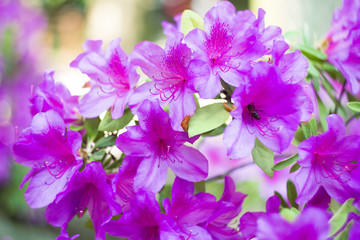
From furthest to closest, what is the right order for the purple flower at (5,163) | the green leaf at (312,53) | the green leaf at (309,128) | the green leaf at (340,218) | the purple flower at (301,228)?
the purple flower at (5,163)
the green leaf at (312,53)
the green leaf at (309,128)
the green leaf at (340,218)
the purple flower at (301,228)

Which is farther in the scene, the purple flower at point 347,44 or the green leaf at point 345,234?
the purple flower at point 347,44

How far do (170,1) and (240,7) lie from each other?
0.59m

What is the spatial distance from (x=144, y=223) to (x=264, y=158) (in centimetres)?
20

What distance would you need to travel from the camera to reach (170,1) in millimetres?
3502

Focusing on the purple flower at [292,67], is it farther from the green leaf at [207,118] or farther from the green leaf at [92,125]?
the green leaf at [92,125]

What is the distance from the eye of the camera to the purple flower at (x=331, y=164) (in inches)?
22.2

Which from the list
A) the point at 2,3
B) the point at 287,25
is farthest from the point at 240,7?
the point at 2,3

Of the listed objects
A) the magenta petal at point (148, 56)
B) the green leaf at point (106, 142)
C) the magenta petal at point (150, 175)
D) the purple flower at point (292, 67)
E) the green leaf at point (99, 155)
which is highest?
the purple flower at point (292, 67)

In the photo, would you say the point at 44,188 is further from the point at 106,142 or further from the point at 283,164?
the point at 283,164

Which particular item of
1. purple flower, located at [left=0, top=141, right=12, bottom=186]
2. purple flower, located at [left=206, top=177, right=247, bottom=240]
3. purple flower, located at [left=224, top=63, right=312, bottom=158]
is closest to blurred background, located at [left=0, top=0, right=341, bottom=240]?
purple flower, located at [left=0, top=141, right=12, bottom=186]

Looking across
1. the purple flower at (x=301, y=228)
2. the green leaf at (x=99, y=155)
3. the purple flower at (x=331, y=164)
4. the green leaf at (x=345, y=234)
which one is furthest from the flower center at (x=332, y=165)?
the green leaf at (x=99, y=155)

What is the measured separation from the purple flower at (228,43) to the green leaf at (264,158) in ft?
0.37

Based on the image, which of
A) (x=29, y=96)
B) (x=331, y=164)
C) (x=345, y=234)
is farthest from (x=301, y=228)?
(x=29, y=96)

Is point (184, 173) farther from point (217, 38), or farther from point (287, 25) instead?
point (287, 25)
